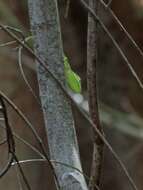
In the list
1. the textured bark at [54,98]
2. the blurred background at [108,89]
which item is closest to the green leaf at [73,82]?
the textured bark at [54,98]

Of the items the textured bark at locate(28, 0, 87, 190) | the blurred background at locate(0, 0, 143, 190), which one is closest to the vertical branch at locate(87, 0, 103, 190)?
the textured bark at locate(28, 0, 87, 190)

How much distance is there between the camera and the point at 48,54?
0.62 meters

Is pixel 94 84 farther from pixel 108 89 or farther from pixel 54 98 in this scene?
pixel 108 89

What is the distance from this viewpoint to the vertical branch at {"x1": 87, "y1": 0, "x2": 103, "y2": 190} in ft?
2.00

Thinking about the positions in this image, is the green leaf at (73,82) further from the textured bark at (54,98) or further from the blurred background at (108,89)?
the blurred background at (108,89)

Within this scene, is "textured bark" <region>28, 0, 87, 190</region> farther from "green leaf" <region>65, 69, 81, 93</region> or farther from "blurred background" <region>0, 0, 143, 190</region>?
"blurred background" <region>0, 0, 143, 190</region>

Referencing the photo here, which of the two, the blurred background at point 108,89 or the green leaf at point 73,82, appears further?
the blurred background at point 108,89

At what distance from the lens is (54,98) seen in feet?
2.02

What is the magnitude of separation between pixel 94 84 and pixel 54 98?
0.13ft

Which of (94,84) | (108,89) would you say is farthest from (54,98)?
(108,89)

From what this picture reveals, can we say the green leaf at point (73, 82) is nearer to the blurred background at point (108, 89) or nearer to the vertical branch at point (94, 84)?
the vertical branch at point (94, 84)

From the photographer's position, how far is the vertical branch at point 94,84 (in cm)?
61

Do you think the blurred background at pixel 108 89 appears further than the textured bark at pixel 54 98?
Yes

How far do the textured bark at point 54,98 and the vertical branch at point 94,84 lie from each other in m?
0.02
